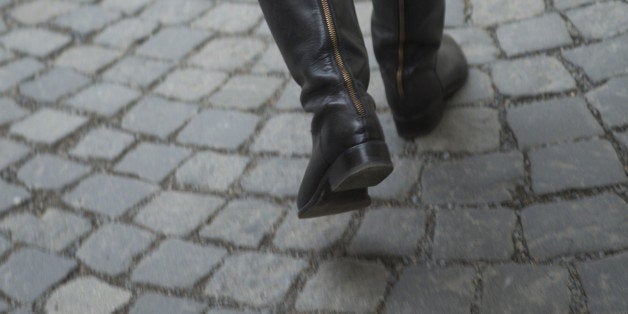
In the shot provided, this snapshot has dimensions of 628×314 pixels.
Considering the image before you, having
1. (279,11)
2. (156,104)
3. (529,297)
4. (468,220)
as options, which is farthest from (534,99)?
(156,104)

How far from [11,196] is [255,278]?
0.99m

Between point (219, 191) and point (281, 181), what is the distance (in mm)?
203

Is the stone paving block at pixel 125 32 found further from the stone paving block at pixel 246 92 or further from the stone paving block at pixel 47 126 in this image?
the stone paving block at pixel 246 92

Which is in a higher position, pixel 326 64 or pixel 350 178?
pixel 326 64

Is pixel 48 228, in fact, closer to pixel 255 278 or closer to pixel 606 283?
pixel 255 278

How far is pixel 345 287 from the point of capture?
181 cm

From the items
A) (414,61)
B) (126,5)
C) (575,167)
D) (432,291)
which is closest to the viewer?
(432,291)

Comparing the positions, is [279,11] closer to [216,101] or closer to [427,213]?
[427,213]

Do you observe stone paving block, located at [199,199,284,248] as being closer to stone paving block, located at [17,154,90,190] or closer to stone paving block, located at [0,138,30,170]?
stone paving block, located at [17,154,90,190]

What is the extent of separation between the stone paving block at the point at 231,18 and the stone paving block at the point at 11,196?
44.1 inches

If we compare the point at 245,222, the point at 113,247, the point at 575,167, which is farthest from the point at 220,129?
the point at 575,167

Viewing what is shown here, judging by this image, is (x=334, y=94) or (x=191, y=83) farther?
(x=191, y=83)

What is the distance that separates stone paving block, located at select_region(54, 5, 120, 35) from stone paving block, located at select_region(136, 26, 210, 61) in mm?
328

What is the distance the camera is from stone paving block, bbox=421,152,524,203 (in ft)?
6.55
